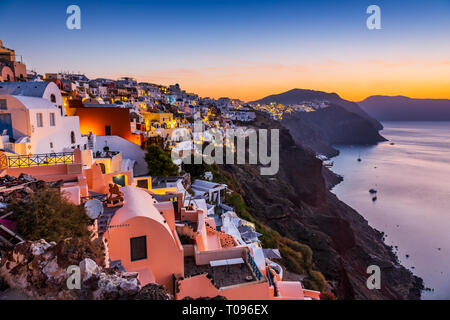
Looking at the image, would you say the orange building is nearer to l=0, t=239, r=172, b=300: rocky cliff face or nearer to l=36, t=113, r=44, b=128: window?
l=36, t=113, r=44, b=128: window

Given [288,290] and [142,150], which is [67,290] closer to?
[288,290]

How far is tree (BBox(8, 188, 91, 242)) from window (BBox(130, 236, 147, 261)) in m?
1.14

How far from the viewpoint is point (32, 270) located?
3482mm

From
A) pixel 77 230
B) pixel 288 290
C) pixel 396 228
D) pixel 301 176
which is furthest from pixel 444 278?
pixel 77 230

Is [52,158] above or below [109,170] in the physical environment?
above

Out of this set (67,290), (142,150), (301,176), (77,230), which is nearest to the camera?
(67,290)

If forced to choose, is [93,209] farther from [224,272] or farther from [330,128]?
[330,128]

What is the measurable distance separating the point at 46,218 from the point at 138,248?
208 centimetres

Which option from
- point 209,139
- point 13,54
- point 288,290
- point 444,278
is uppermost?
point 13,54

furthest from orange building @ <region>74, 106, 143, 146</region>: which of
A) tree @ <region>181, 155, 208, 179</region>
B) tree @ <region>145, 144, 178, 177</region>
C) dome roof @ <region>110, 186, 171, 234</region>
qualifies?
dome roof @ <region>110, 186, 171, 234</region>

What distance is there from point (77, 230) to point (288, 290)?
5.99m

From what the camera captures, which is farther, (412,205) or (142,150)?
(412,205)

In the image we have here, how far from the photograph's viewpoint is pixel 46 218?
16.0 feet

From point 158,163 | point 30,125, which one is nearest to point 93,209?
point 30,125
